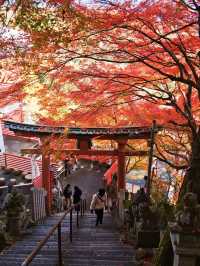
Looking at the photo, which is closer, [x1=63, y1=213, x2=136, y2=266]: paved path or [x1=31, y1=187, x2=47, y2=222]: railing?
[x1=63, y1=213, x2=136, y2=266]: paved path

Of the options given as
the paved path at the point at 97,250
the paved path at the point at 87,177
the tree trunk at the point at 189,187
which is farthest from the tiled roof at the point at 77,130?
the paved path at the point at 87,177

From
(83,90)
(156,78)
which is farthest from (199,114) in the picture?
(83,90)

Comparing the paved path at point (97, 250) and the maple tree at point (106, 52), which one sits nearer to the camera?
the maple tree at point (106, 52)

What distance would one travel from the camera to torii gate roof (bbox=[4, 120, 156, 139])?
21.2 meters

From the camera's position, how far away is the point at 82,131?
22.1 m

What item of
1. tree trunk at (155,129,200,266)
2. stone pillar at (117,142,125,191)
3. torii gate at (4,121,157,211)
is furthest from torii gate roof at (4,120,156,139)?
tree trunk at (155,129,200,266)

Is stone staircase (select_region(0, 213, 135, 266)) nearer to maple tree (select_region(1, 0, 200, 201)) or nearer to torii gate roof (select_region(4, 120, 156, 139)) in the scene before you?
maple tree (select_region(1, 0, 200, 201))

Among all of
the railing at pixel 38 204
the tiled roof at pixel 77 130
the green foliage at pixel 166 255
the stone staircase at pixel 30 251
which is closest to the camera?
the green foliage at pixel 166 255

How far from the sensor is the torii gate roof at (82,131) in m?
21.2

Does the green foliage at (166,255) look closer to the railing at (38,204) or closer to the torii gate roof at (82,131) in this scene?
the railing at (38,204)

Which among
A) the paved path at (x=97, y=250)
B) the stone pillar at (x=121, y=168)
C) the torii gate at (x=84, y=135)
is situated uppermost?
the torii gate at (x=84, y=135)

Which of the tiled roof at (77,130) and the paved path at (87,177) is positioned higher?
the tiled roof at (77,130)

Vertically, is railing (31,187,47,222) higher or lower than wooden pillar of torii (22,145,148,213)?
lower

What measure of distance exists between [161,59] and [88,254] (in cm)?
572
